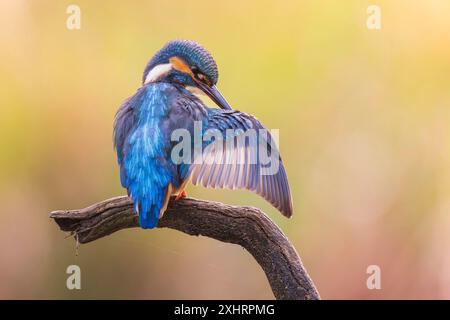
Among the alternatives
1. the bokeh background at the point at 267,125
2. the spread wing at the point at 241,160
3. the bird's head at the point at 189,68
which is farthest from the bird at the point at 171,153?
the bokeh background at the point at 267,125

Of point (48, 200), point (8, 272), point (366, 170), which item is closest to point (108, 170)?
point (48, 200)

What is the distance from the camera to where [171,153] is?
2.71 metres

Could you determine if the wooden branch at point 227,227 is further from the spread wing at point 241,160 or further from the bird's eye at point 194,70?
the bird's eye at point 194,70

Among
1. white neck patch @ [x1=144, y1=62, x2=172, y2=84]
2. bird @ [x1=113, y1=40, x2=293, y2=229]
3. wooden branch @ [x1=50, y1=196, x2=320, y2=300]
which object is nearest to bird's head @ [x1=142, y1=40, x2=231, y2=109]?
white neck patch @ [x1=144, y1=62, x2=172, y2=84]

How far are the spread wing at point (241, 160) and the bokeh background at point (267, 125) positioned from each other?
56.1 inches

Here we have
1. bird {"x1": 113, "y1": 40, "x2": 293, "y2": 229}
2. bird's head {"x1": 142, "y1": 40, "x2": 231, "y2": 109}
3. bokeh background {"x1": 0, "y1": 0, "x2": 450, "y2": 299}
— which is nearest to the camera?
bird {"x1": 113, "y1": 40, "x2": 293, "y2": 229}

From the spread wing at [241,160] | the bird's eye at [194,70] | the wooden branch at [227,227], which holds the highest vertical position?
the bird's eye at [194,70]

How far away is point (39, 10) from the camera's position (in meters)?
4.49

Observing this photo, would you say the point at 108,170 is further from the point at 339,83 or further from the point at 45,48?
the point at 339,83

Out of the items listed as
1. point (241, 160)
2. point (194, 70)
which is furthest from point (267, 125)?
point (241, 160)

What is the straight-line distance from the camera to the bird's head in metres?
3.13

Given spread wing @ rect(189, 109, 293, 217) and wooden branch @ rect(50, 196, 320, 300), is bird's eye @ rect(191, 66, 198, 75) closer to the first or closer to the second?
spread wing @ rect(189, 109, 293, 217)

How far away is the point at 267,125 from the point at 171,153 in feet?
5.45

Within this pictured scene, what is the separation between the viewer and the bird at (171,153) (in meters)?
2.66
